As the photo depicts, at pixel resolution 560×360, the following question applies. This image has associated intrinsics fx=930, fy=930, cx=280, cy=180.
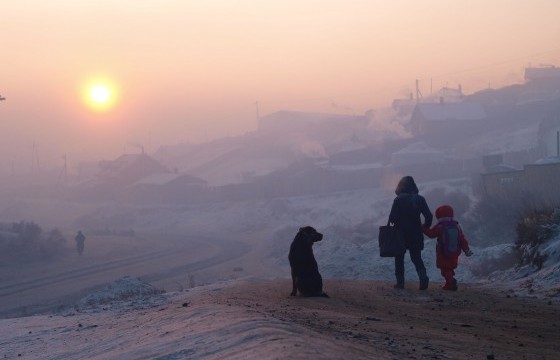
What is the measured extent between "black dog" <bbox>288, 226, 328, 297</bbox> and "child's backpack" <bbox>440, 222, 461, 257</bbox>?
2.24m

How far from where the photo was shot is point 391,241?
14.5m

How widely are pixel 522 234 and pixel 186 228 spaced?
178ft

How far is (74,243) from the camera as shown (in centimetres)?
5469

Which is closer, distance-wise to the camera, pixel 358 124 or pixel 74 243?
pixel 74 243

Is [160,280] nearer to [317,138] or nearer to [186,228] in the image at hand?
[186,228]

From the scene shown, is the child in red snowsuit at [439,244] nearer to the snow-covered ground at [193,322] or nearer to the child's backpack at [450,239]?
the child's backpack at [450,239]

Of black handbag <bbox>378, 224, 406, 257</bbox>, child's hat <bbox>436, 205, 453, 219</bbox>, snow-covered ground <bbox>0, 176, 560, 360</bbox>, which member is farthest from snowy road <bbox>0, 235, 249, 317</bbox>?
child's hat <bbox>436, 205, 453, 219</bbox>

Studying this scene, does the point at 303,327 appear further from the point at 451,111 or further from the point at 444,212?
the point at 451,111

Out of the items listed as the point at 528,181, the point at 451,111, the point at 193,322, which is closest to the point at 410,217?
the point at 193,322

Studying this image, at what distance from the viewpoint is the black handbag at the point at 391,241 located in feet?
47.3

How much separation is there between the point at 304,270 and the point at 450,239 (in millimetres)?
2716

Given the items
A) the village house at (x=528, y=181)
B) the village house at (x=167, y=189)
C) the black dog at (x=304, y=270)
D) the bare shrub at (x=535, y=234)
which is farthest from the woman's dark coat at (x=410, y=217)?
the village house at (x=167, y=189)

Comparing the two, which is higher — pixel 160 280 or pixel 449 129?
pixel 449 129

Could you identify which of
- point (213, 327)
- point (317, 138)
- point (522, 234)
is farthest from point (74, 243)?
point (317, 138)
